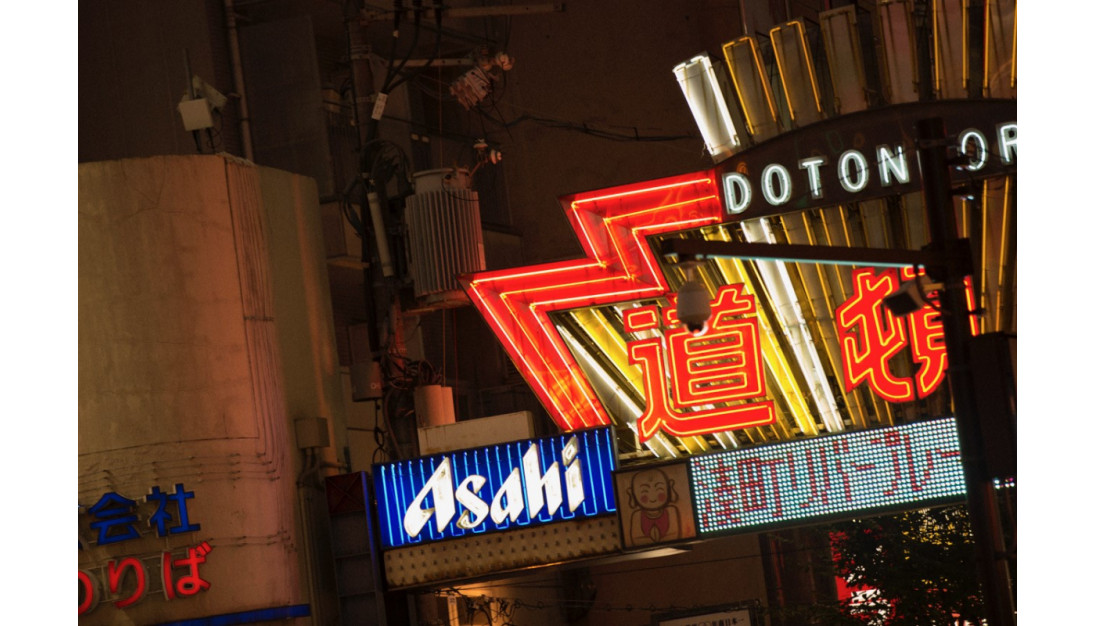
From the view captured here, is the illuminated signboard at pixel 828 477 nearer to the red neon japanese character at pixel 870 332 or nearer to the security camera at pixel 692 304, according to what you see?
the red neon japanese character at pixel 870 332

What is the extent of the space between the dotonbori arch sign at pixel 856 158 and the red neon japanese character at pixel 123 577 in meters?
8.43

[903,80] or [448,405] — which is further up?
[903,80]

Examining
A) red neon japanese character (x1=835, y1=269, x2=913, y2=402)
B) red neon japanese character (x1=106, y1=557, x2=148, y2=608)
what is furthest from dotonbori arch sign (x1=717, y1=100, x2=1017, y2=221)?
red neon japanese character (x1=106, y1=557, x2=148, y2=608)

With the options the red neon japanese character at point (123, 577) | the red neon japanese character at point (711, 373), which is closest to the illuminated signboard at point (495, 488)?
the red neon japanese character at point (711, 373)

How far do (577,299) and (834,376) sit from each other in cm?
340

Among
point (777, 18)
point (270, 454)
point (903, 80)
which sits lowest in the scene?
point (270, 454)

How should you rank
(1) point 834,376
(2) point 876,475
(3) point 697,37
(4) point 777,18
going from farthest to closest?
(3) point 697,37 < (4) point 777,18 < (1) point 834,376 < (2) point 876,475

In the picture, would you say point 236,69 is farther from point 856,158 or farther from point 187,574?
point 856,158

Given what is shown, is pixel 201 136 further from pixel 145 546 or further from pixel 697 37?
pixel 697 37

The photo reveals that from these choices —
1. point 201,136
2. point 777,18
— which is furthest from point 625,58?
point 201,136

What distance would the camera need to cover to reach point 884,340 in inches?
722

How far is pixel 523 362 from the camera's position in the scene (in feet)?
64.5

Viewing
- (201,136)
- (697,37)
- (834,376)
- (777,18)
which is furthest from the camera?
(697,37)

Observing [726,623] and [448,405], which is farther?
[448,405]
